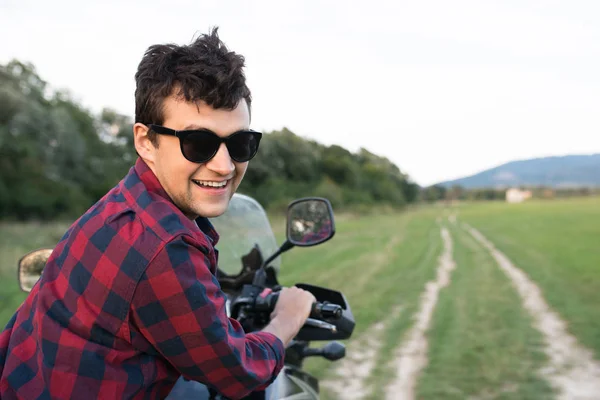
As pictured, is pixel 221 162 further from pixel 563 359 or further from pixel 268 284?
pixel 563 359

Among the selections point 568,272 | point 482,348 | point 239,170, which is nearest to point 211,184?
point 239,170

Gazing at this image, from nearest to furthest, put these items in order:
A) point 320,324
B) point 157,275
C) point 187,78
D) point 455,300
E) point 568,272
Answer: point 157,275 → point 187,78 → point 320,324 → point 455,300 → point 568,272

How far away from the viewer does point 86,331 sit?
1302mm

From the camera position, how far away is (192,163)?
1.47 m

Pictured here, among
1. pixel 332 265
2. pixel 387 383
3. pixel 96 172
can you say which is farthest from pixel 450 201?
pixel 387 383

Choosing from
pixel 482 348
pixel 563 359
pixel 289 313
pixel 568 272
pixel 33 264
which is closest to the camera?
pixel 289 313

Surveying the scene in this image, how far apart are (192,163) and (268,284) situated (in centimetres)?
123

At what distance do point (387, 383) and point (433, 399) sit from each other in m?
0.50

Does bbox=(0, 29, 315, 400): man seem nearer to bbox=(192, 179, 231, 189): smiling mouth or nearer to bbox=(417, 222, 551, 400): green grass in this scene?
bbox=(192, 179, 231, 189): smiling mouth

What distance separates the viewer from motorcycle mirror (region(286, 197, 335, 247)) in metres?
2.50

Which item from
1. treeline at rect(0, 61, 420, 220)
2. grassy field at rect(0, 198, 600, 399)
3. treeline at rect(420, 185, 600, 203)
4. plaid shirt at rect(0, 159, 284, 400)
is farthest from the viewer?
treeline at rect(420, 185, 600, 203)

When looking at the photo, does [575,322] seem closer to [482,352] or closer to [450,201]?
[482,352]

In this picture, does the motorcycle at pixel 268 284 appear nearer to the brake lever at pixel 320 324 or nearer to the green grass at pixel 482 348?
the brake lever at pixel 320 324

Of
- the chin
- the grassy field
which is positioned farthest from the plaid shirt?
the grassy field
